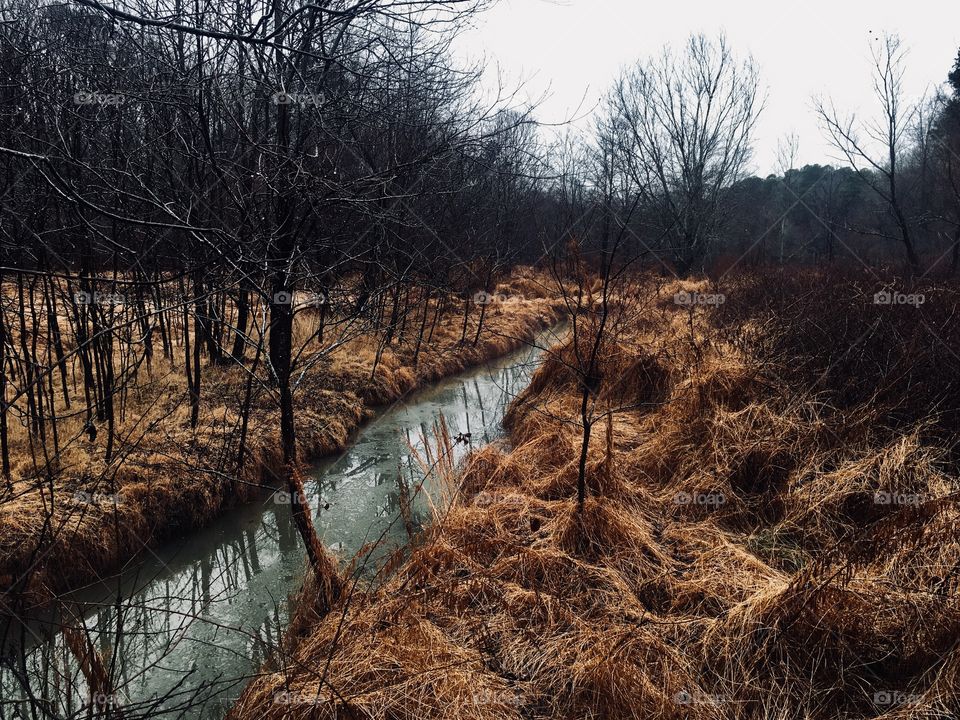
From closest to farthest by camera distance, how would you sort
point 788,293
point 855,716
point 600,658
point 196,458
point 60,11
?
1. point 855,716
2. point 600,658
3. point 196,458
4. point 60,11
5. point 788,293

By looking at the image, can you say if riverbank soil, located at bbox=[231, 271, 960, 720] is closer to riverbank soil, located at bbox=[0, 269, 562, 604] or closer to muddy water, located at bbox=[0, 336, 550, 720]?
muddy water, located at bbox=[0, 336, 550, 720]

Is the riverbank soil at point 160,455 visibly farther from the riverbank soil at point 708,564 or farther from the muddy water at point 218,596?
the riverbank soil at point 708,564

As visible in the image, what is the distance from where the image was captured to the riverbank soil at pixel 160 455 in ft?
12.3

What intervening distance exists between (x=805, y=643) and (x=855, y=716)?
338 millimetres

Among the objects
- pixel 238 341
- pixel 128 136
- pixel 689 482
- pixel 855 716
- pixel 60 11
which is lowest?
pixel 855 716

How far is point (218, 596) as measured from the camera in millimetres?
4086

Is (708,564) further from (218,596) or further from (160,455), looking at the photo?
(160,455)

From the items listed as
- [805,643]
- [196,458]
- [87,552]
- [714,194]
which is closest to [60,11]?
[196,458]

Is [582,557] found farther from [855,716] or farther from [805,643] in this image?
[855,716]

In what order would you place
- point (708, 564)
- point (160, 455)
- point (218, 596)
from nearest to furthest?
point (708, 564) < point (218, 596) < point (160, 455)

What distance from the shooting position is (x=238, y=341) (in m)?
7.34

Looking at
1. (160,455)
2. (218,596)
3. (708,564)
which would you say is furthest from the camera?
(160,455)

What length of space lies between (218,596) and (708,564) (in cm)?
318

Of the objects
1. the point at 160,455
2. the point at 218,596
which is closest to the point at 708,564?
the point at 218,596
